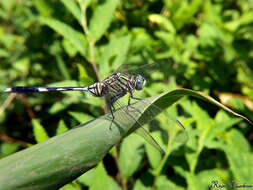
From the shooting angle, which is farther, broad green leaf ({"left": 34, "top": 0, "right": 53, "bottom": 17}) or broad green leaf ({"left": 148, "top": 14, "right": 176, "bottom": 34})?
broad green leaf ({"left": 34, "top": 0, "right": 53, "bottom": 17})

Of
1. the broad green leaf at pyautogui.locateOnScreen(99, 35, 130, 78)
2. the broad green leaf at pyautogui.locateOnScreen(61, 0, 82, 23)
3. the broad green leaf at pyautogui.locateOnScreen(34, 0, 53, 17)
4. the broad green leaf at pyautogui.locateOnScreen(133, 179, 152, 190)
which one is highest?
the broad green leaf at pyautogui.locateOnScreen(34, 0, 53, 17)

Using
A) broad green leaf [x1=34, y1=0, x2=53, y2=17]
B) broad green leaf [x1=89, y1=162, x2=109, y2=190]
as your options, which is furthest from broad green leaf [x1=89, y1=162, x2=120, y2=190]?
broad green leaf [x1=34, y1=0, x2=53, y2=17]

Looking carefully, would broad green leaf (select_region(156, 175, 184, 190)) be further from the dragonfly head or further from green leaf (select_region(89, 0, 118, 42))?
green leaf (select_region(89, 0, 118, 42))

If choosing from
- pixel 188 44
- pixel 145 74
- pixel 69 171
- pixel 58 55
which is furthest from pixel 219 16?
pixel 69 171

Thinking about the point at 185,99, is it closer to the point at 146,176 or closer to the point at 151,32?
the point at 146,176

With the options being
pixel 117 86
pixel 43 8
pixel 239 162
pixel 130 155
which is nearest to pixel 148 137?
pixel 130 155

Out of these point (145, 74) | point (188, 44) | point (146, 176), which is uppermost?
point (188, 44)

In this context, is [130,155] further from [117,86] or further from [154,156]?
Answer: [117,86]
